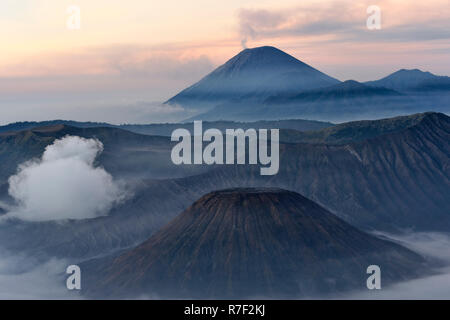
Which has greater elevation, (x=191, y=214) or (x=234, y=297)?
(x=191, y=214)

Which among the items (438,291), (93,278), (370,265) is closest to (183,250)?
(93,278)

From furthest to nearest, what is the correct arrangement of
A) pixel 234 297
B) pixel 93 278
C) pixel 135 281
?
1. pixel 93 278
2. pixel 135 281
3. pixel 234 297

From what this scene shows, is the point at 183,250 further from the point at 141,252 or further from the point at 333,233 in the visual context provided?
the point at 333,233

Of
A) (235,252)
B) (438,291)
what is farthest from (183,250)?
(438,291)

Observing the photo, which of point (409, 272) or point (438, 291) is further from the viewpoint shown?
point (409, 272)

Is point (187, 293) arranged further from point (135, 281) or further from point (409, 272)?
point (409, 272)

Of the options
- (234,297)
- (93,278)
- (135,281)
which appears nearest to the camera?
(234,297)
